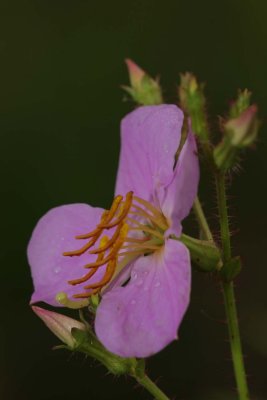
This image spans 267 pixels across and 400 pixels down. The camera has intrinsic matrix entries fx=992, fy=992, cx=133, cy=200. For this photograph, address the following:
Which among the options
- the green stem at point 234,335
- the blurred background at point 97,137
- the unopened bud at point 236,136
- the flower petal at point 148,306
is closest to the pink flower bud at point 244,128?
the unopened bud at point 236,136

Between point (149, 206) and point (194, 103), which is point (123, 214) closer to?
point (149, 206)

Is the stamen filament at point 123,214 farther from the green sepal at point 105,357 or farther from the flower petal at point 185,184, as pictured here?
the green sepal at point 105,357

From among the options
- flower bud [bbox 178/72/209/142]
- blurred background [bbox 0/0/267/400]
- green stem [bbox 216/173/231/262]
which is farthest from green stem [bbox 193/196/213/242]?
blurred background [bbox 0/0/267/400]

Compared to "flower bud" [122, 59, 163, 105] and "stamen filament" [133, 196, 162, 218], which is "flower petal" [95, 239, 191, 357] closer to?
"stamen filament" [133, 196, 162, 218]

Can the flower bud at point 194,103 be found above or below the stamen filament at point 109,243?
above

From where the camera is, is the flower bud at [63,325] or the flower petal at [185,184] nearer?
the flower petal at [185,184]

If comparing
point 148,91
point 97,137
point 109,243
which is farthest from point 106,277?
point 97,137
